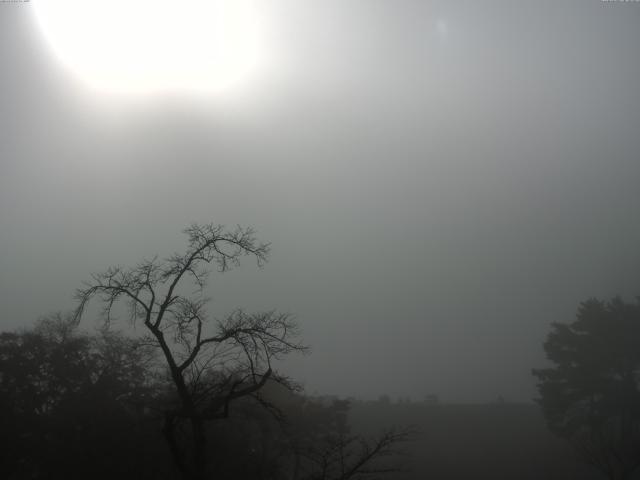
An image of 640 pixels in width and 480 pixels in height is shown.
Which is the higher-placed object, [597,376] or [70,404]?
[70,404]

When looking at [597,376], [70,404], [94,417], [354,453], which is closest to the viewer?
[354,453]

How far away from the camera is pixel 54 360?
22094 millimetres

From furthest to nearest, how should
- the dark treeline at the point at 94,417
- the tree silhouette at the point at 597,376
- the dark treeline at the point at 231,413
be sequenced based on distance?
the tree silhouette at the point at 597,376 < the dark treeline at the point at 94,417 < the dark treeline at the point at 231,413

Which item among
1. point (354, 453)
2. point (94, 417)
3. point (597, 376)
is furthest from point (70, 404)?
point (597, 376)

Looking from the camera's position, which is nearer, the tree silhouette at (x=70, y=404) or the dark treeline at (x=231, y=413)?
the dark treeline at (x=231, y=413)

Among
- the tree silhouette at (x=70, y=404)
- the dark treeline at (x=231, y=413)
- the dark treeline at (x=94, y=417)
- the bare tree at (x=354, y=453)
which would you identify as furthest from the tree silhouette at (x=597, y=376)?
the tree silhouette at (x=70, y=404)

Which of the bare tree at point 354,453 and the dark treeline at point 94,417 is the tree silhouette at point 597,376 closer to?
the bare tree at point 354,453

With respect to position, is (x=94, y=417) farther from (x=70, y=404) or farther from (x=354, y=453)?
(x=354, y=453)

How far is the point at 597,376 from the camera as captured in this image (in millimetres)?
35031

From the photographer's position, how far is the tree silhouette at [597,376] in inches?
1331

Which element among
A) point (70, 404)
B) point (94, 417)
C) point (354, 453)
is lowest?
point (354, 453)

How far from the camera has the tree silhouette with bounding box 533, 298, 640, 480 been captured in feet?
111

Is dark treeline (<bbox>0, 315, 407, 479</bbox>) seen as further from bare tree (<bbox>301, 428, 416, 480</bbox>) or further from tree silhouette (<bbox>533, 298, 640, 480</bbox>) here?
tree silhouette (<bbox>533, 298, 640, 480</bbox>)

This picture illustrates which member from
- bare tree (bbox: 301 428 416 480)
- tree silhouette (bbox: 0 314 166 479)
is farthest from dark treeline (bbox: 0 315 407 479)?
bare tree (bbox: 301 428 416 480)
